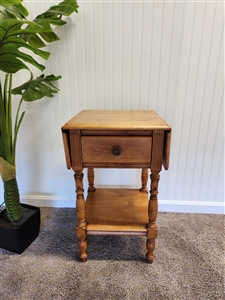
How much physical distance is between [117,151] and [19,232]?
2.44 feet

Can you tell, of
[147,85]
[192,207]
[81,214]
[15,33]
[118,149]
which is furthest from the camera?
[192,207]

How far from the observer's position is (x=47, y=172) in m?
1.49

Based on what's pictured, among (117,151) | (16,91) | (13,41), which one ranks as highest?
(13,41)

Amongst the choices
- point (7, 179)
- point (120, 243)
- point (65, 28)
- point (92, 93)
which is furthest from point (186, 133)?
point (7, 179)

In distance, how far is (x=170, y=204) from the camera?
4.88 feet

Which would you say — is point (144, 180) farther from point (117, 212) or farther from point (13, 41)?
point (13, 41)

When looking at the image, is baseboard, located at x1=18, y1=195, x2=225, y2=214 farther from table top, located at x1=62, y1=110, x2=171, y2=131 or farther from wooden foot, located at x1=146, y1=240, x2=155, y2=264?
table top, located at x1=62, y1=110, x2=171, y2=131

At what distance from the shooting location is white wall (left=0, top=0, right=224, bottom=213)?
3.76 ft

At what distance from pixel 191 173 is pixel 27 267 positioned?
45.4 inches

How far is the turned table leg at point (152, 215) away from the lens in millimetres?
935

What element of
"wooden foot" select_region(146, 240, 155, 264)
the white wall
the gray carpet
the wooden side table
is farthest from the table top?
the gray carpet

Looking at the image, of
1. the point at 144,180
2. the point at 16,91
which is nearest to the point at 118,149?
the point at 144,180

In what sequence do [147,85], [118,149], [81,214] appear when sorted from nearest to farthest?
[118,149] → [81,214] → [147,85]

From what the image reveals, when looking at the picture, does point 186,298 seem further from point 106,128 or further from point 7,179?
point 7,179
